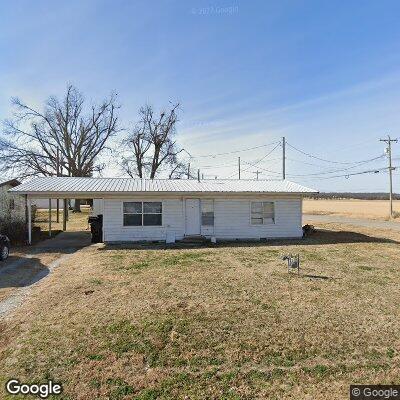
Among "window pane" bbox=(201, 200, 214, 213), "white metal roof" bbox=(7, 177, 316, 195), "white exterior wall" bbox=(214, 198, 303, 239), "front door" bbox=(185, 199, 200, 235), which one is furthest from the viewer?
"white exterior wall" bbox=(214, 198, 303, 239)

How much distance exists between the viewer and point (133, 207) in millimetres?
16734

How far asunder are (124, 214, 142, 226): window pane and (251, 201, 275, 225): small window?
18.9 ft

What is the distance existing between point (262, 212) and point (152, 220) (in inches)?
225

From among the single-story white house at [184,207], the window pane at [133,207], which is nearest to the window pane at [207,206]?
the single-story white house at [184,207]

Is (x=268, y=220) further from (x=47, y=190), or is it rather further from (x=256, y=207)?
(x=47, y=190)

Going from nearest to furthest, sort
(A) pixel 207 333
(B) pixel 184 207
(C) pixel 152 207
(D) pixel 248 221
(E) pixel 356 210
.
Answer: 1. (A) pixel 207 333
2. (C) pixel 152 207
3. (B) pixel 184 207
4. (D) pixel 248 221
5. (E) pixel 356 210

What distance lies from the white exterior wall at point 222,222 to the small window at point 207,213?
204 millimetres

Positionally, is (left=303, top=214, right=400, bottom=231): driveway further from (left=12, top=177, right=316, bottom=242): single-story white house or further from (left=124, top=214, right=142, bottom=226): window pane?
(left=124, top=214, right=142, bottom=226): window pane

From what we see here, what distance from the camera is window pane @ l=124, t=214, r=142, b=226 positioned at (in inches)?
658

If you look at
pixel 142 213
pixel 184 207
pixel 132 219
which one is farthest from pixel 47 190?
pixel 184 207

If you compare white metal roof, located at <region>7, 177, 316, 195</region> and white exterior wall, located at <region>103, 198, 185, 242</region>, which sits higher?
white metal roof, located at <region>7, 177, 316, 195</region>

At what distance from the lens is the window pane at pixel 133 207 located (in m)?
16.7

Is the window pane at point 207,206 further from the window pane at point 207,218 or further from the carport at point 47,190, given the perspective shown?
the carport at point 47,190

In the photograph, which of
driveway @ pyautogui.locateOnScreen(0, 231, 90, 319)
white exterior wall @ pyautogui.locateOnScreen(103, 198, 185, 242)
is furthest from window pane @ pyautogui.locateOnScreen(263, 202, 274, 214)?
driveway @ pyautogui.locateOnScreen(0, 231, 90, 319)
